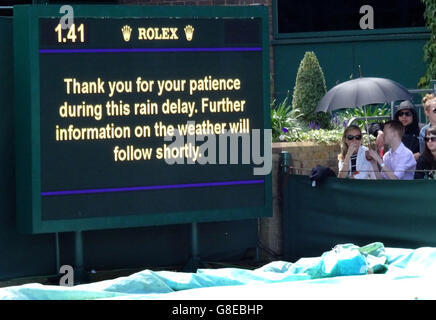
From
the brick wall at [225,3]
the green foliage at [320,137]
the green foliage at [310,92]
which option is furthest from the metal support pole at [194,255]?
the brick wall at [225,3]

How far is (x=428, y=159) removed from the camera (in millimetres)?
10273

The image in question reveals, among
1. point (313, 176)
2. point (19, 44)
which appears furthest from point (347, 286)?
point (19, 44)

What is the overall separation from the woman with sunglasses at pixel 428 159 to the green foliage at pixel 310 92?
3594mm

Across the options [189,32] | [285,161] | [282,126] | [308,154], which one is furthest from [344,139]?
[189,32]

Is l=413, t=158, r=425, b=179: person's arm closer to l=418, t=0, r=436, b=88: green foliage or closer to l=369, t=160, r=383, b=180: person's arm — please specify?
l=369, t=160, r=383, b=180: person's arm

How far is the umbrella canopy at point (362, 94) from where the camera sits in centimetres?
1135

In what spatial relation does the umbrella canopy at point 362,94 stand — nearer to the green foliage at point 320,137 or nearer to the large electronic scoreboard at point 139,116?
the green foliage at point 320,137

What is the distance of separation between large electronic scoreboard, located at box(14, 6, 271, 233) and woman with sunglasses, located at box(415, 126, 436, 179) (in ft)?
4.98

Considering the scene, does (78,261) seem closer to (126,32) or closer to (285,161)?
(126,32)

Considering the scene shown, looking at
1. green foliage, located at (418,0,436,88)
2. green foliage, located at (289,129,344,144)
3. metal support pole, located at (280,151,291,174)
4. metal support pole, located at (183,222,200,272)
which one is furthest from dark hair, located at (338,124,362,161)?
green foliage, located at (418,0,436,88)

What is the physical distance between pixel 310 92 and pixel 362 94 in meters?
2.81
